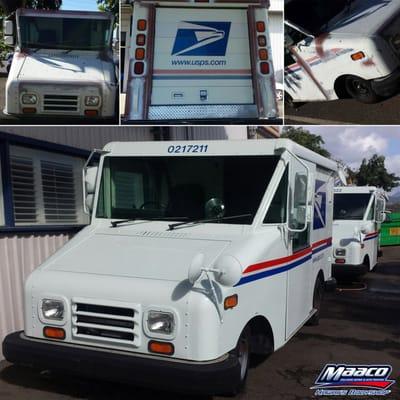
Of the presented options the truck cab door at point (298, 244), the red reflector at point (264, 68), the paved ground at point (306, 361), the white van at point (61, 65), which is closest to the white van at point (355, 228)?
the paved ground at point (306, 361)

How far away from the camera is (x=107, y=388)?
4586mm

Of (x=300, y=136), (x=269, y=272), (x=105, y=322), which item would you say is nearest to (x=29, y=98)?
(x=105, y=322)

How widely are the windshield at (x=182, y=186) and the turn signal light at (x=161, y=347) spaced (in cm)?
129

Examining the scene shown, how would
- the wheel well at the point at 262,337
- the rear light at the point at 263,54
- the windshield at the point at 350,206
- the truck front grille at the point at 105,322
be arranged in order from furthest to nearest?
the windshield at the point at 350,206
the rear light at the point at 263,54
the wheel well at the point at 262,337
the truck front grille at the point at 105,322

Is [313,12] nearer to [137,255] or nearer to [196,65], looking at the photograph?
[196,65]

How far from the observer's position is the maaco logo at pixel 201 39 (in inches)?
238

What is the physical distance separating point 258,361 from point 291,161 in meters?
2.03

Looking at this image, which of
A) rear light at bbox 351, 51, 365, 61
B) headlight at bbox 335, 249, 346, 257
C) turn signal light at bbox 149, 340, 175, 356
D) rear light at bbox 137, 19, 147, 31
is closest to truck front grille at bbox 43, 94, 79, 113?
rear light at bbox 137, 19, 147, 31

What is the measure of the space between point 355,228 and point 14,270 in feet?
21.6

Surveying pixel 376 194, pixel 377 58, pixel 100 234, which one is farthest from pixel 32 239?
pixel 376 194

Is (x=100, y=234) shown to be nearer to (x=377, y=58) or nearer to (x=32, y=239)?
(x=32, y=239)

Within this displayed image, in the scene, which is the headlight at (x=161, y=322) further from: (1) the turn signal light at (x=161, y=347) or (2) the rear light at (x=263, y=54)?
(2) the rear light at (x=263, y=54)

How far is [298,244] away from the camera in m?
5.28

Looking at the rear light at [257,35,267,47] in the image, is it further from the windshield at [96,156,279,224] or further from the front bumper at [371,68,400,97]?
the windshield at [96,156,279,224]
